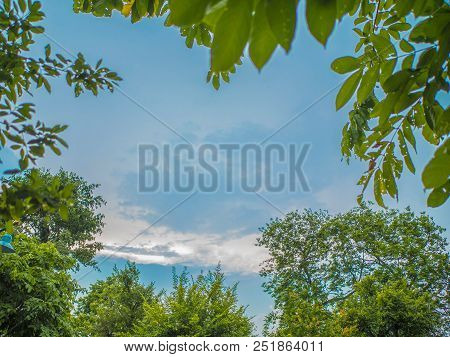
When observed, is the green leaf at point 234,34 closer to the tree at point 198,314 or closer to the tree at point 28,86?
the tree at point 28,86

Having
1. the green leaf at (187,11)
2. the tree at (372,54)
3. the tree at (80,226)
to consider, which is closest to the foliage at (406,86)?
the tree at (372,54)

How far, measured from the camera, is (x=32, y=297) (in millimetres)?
5195

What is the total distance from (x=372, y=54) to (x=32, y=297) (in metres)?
5.43

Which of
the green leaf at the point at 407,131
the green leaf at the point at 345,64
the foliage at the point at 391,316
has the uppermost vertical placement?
the green leaf at the point at 345,64

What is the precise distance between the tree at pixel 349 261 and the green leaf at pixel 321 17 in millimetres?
8958

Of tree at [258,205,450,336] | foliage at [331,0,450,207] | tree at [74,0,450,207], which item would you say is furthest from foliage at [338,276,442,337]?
foliage at [331,0,450,207]

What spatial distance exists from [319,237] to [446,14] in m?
12.1

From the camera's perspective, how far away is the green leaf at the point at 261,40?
0.41 meters

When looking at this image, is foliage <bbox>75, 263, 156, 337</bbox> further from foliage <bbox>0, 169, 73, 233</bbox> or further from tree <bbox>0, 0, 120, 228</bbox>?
foliage <bbox>0, 169, 73, 233</bbox>

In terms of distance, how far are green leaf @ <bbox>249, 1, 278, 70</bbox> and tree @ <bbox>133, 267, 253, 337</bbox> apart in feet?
18.8

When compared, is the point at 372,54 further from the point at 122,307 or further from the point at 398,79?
the point at 122,307

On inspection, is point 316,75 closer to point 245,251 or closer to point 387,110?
point 245,251

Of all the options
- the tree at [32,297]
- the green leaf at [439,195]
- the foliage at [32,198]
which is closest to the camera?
the green leaf at [439,195]
